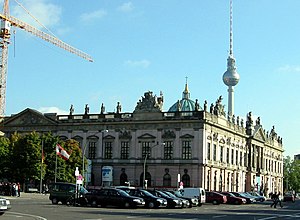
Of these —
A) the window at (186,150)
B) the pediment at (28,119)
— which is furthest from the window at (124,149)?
the pediment at (28,119)

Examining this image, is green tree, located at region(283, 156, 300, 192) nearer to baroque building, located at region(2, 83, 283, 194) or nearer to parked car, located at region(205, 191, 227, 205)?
baroque building, located at region(2, 83, 283, 194)

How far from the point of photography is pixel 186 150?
331 feet

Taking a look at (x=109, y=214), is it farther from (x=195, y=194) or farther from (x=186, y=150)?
(x=186, y=150)

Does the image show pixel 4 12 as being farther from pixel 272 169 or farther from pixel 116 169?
pixel 272 169

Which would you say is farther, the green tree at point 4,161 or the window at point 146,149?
the window at point 146,149

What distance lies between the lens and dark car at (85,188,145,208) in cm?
4975

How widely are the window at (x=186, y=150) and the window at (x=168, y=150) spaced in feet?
6.90

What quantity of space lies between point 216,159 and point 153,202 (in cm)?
5527

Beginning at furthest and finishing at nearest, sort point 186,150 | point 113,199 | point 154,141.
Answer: point 154,141 → point 186,150 → point 113,199

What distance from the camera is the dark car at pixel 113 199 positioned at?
4975cm

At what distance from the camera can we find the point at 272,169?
5935 inches

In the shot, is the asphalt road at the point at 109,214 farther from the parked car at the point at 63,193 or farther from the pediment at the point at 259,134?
the pediment at the point at 259,134

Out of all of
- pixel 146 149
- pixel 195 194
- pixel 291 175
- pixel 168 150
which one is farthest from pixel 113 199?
pixel 291 175

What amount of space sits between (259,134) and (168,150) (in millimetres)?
40098
